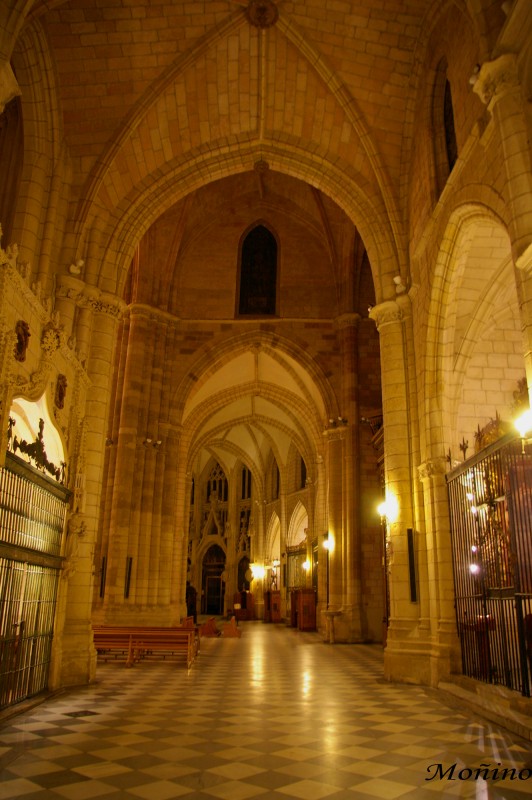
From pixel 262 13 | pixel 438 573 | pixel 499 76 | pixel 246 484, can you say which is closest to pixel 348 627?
pixel 438 573

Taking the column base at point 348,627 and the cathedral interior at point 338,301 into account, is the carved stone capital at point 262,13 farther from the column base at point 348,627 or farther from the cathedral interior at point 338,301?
the column base at point 348,627

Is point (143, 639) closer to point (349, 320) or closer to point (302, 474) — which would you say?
point (349, 320)

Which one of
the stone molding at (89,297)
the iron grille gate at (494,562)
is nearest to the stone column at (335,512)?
the iron grille gate at (494,562)

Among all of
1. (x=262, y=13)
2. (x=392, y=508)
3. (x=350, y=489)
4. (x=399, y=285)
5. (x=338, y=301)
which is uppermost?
(x=262, y=13)

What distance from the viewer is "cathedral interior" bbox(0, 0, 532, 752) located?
7.03 m

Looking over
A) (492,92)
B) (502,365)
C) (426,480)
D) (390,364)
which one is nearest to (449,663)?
(426,480)

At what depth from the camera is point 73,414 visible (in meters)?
8.84

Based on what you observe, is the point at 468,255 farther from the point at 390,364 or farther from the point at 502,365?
the point at 502,365

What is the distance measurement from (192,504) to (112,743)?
3470 centimetres

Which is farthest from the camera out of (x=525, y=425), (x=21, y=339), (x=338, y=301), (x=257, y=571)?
(x=257, y=571)

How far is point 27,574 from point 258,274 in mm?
15442

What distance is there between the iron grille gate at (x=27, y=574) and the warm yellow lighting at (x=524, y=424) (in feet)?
16.6

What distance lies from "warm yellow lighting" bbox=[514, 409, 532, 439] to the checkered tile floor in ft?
8.93

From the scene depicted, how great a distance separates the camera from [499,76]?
6895mm
